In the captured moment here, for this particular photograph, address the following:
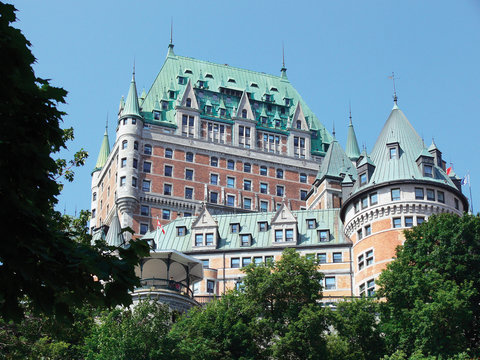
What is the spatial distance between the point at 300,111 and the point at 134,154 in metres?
28.7

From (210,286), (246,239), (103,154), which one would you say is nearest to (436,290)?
(210,286)

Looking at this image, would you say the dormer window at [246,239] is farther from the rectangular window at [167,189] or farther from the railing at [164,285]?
the rectangular window at [167,189]

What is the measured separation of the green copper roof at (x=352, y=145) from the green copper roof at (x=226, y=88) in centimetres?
355

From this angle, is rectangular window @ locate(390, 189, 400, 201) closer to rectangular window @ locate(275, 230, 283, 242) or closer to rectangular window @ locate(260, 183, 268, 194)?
rectangular window @ locate(275, 230, 283, 242)

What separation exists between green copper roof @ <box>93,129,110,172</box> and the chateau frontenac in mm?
228

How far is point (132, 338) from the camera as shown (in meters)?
52.1

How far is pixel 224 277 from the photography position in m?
84.6

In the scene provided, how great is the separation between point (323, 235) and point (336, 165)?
19950mm

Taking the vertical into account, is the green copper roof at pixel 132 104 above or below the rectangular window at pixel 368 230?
above

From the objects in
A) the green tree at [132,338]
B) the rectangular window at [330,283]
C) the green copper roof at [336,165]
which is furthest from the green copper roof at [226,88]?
the green tree at [132,338]

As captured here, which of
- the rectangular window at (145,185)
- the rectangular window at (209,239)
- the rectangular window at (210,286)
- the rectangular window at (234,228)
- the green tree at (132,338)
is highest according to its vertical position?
the rectangular window at (145,185)

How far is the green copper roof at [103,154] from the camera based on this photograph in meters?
139

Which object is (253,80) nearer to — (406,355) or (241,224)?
(241,224)

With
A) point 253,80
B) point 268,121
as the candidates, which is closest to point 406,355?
point 268,121
